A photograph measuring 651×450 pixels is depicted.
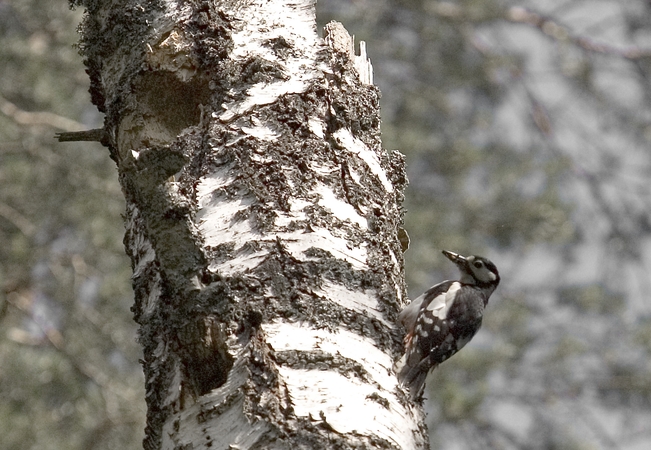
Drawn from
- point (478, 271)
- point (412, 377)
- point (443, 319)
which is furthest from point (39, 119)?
point (412, 377)

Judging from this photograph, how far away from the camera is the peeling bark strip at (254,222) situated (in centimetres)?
187

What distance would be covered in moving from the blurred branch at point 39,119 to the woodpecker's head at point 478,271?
2.84m

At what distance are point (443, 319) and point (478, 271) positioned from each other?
1.02 metres

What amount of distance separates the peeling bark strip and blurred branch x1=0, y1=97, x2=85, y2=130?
10.1 feet

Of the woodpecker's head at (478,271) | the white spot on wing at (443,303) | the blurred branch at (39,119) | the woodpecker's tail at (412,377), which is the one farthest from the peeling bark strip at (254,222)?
the blurred branch at (39,119)

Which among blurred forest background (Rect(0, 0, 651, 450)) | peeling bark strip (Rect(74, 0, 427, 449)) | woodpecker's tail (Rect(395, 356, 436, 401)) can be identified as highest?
peeling bark strip (Rect(74, 0, 427, 449))

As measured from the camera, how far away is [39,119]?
19.0 ft

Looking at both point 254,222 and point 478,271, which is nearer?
point 254,222

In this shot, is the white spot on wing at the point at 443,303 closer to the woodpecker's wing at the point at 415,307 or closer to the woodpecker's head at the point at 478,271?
the woodpecker's wing at the point at 415,307

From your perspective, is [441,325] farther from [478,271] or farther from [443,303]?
[478,271]

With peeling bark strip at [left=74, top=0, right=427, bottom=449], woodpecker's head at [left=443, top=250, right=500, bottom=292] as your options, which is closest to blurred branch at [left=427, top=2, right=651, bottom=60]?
woodpecker's head at [left=443, top=250, right=500, bottom=292]

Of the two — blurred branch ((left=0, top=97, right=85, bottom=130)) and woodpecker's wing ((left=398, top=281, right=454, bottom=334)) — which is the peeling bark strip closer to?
woodpecker's wing ((left=398, top=281, right=454, bottom=334))

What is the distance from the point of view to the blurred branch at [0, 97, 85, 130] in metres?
5.77

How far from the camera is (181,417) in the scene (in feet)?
6.37
